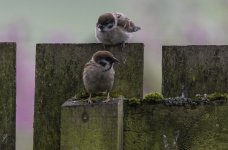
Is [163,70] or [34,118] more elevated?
[163,70]

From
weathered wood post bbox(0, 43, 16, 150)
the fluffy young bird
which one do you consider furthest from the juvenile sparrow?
the fluffy young bird

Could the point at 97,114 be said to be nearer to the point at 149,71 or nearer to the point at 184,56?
the point at 184,56

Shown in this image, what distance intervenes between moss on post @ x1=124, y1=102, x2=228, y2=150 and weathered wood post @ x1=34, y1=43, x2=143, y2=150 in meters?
0.45

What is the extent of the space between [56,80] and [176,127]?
0.77 m

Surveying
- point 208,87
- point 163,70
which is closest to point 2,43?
point 163,70

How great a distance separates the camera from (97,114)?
2.63 metres

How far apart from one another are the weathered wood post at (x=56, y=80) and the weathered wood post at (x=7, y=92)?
132 mm

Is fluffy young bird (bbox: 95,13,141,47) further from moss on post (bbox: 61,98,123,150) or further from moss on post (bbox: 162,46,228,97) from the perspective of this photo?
moss on post (bbox: 61,98,123,150)

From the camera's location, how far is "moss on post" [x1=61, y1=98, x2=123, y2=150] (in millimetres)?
A: 2623

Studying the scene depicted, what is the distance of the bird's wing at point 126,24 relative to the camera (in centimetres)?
513

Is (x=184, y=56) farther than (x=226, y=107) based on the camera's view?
Yes

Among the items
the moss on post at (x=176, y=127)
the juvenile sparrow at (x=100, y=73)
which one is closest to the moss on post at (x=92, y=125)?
the moss on post at (x=176, y=127)

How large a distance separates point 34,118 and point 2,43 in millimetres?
404

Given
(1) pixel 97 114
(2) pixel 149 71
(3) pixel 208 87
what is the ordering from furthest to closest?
(2) pixel 149 71 < (3) pixel 208 87 < (1) pixel 97 114
